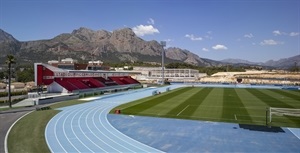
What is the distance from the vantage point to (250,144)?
56.7 ft

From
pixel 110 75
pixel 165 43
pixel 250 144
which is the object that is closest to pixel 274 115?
pixel 250 144

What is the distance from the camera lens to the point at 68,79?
5162cm

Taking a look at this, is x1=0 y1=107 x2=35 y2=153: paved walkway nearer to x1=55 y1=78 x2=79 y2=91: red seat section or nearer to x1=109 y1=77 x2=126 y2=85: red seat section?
x1=55 y1=78 x2=79 y2=91: red seat section

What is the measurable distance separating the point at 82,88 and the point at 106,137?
34.9 metres

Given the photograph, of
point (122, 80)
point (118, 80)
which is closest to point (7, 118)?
point (118, 80)

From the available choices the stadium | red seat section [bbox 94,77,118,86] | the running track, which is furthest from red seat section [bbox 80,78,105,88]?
the running track

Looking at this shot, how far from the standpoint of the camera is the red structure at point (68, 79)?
4634 cm

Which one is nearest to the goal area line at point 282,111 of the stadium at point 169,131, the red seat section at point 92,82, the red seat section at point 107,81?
the stadium at point 169,131

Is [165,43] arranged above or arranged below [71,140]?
above

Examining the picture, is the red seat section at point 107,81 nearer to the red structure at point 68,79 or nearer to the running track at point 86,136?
the red structure at point 68,79

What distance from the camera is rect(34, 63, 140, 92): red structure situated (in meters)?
46.3

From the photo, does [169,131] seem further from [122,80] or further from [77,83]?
[122,80]

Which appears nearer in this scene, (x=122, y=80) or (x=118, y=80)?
(x=118, y=80)

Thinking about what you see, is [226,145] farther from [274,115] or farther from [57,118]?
[57,118]
